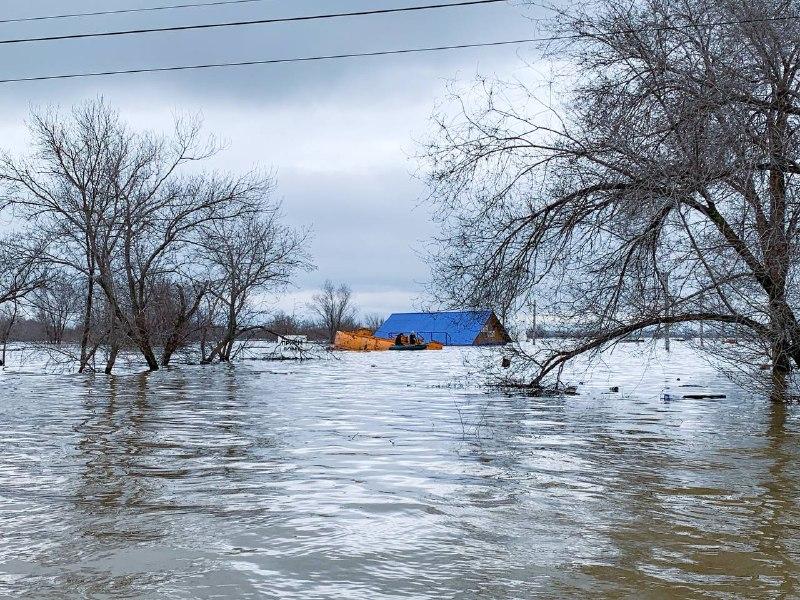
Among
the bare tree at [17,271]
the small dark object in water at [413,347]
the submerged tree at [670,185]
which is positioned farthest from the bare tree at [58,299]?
the small dark object in water at [413,347]

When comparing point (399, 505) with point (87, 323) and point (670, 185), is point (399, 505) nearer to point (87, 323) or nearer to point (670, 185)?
point (670, 185)

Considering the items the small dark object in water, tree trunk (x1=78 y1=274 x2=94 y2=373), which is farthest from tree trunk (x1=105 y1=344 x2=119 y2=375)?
the small dark object in water

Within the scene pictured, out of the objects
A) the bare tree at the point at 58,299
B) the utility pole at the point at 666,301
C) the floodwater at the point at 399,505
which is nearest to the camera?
the floodwater at the point at 399,505

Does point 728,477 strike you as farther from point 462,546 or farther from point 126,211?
point 126,211

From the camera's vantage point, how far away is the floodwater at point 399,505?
15.0ft

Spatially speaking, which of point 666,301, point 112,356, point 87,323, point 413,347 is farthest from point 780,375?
point 413,347

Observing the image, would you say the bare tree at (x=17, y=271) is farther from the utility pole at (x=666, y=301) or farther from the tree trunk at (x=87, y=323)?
the utility pole at (x=666, y=301)

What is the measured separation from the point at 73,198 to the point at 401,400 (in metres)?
13.1

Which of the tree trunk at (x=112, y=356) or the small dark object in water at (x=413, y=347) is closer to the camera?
the tree trunk at (x=112, y=356)

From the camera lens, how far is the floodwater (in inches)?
179

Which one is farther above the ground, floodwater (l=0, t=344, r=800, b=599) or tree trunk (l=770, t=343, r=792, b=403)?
tree trunk (l=770, t=343, r=792, b=403)

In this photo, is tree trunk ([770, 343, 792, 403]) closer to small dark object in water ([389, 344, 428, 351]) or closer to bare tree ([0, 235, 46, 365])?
bare tree ([0, 235, 46, 365])

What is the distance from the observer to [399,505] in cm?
643

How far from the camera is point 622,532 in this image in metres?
5.57
